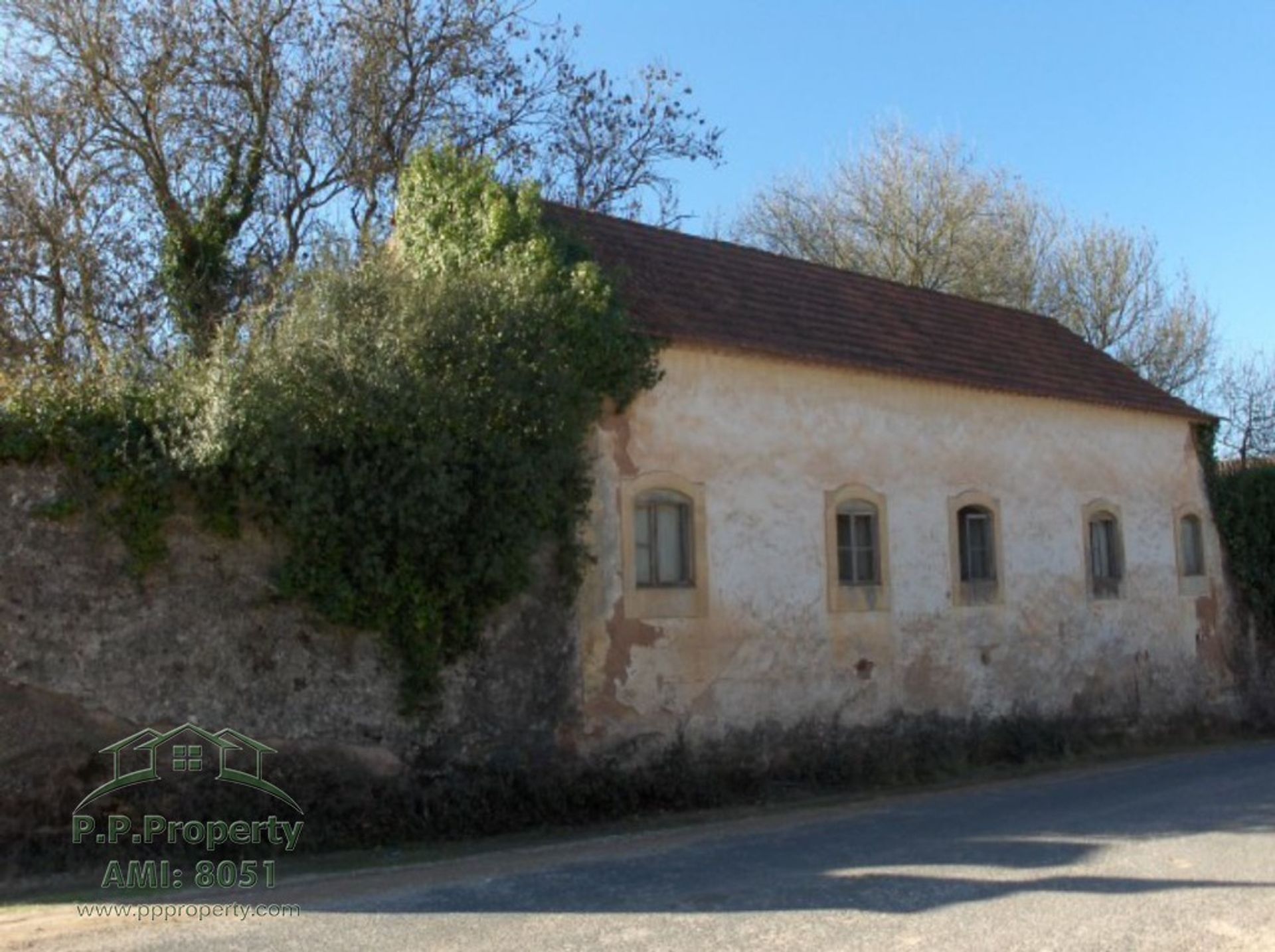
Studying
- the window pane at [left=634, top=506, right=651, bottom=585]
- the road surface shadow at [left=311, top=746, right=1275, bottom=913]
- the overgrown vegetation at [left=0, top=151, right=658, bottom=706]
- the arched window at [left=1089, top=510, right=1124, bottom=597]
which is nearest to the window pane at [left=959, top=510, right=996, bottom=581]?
the arched window at [left=1089, top=510, right=1124, bottom=597]

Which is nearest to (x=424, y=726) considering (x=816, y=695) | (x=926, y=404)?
(x=816, y=695)

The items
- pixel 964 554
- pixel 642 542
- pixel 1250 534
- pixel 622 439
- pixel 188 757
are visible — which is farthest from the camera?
pixel 1250 534

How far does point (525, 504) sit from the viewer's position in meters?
12.2

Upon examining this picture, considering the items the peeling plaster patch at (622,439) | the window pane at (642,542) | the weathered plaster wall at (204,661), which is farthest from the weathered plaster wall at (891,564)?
the weathered plaster wall at (204,661)

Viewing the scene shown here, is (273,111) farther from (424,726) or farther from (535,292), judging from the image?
(424,726)

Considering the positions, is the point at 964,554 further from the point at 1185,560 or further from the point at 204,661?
the point at 204,661

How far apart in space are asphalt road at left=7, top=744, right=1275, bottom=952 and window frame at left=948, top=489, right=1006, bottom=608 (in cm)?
549

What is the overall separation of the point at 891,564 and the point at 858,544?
20.8 inches

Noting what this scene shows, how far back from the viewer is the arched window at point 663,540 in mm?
14039

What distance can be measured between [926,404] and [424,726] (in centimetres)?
828

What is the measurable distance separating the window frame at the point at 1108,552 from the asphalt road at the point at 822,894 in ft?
24.8

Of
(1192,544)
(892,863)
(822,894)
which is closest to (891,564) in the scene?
(892,863)

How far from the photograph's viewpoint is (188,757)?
36.9 ft

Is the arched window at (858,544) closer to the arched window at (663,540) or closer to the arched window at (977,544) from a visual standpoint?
the arched window at (977,544)
